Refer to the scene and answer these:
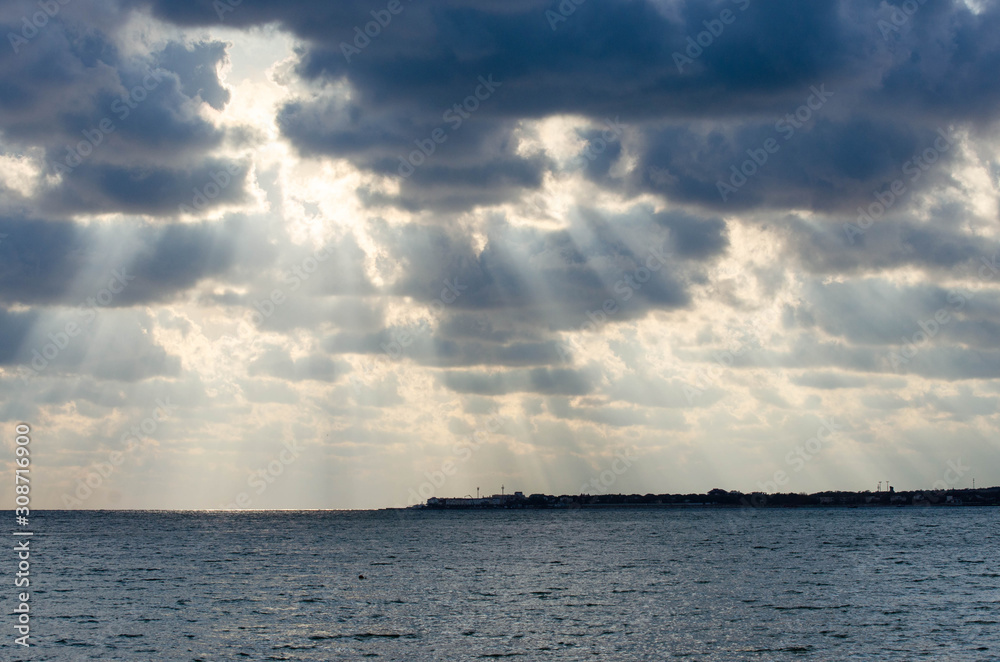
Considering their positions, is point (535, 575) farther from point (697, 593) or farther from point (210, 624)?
point (210, 624)

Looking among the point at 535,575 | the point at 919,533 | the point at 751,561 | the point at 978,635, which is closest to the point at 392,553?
the point at 535,575

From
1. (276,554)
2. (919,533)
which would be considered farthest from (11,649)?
(919,533)

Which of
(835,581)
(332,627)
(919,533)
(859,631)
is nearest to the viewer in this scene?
(859,631)

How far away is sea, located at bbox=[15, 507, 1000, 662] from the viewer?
6016 centimetres

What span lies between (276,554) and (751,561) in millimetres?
74890

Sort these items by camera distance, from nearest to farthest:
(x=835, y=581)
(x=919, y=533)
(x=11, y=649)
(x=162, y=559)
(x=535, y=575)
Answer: (x=11, y=649), (x=835, y=581), (x=535, y=575), (x=162, y=559), (x=919, y=533)

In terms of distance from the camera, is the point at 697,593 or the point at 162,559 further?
the point at 162,559

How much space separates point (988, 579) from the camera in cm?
9675

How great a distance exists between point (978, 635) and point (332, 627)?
46.2m

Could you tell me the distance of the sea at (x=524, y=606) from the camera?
197 ft

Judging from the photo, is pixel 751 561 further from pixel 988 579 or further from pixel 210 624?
pixel 210 624

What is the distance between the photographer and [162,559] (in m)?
140

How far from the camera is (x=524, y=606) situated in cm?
7900

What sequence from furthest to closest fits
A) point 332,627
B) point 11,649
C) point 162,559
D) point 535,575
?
point 162,559, point 535,575, point 332,627, point 11,649
